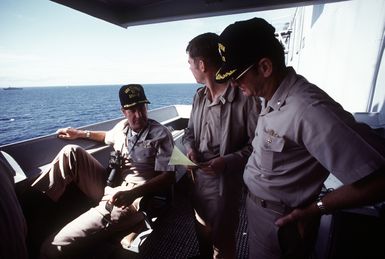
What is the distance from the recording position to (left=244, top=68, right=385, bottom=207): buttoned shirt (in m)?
0.86

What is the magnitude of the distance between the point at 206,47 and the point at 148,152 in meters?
1.31

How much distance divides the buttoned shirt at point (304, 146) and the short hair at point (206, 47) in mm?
797

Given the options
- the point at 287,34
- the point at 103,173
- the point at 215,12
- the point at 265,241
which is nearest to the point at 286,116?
the point at 265,241

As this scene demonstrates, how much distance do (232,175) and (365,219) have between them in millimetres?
1131

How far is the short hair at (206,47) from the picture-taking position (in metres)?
1.85

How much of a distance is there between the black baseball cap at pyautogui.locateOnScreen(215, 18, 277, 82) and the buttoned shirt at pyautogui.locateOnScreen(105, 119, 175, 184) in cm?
137

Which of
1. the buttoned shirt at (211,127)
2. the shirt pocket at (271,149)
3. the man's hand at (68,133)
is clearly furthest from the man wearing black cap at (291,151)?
the man's hand at (68,133)

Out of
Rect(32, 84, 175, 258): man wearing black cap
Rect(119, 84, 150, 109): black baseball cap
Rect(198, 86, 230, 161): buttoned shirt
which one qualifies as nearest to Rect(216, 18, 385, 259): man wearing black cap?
Rect(198, 86, 230, 161): buttoned shirt

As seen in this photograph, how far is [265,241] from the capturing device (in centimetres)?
138

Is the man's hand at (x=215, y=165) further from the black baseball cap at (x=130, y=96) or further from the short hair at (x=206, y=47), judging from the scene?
the black baseball cap at (x=130, y=96)

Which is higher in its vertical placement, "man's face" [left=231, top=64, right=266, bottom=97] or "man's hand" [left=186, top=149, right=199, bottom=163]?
"man's face" [left=231, top=64, right=266, bottom=97]

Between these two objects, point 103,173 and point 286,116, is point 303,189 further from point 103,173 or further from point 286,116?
point 103,173

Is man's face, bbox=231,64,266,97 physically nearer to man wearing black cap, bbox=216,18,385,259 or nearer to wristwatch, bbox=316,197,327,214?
man wearing black cap, bbox=216,18,385,259

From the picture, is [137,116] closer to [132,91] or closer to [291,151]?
[132,91]
